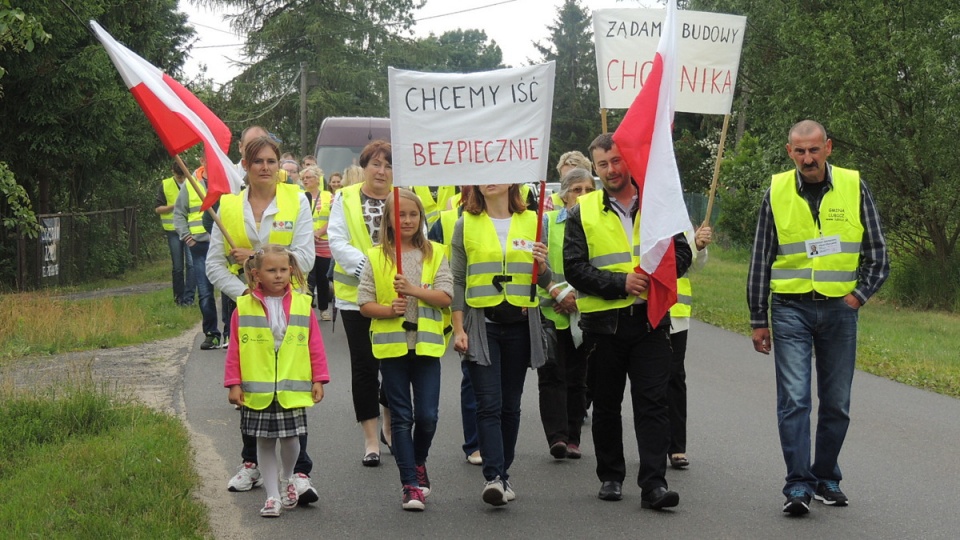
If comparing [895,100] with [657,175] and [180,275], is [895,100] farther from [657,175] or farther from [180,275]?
[657,175]

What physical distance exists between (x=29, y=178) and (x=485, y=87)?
65.1ft

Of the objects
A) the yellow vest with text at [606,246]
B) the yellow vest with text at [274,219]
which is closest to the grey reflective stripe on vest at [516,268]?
the yellow vest with text at [606,246]

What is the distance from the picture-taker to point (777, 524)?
6.77 m

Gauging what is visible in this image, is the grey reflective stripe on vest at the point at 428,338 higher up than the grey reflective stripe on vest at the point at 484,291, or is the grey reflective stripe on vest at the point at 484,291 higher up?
the grey reflective stripe on vest at the point at 484,291

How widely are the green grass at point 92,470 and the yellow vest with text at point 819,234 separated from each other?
3.37 metres

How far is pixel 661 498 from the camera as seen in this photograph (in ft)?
22.9

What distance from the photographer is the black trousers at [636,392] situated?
709cm

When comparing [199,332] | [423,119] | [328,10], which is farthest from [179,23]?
[423,119]

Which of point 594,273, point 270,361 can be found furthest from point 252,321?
point 594,273

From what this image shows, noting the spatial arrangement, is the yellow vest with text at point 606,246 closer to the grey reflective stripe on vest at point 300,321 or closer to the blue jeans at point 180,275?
the grey reflective stripe on vest at point 300,321

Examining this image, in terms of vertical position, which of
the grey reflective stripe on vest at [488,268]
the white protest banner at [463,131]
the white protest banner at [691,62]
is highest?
the white protest banner at [691,62]

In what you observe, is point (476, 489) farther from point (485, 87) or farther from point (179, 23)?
point (179, 23)

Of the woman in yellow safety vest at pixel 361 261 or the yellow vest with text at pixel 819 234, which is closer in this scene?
the yellow vest with text at pixel 819 234

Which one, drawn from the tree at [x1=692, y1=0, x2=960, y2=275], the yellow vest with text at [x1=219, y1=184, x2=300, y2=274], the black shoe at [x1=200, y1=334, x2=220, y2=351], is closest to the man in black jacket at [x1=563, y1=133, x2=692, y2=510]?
the yellow vest with text at [x1=219, y1=184, x2=300, y2=274]
